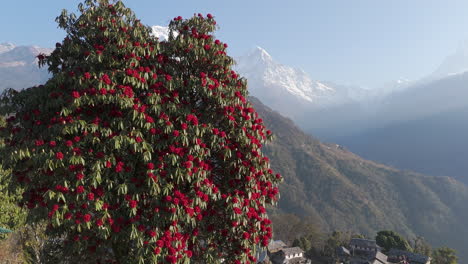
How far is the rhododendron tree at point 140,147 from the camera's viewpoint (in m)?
6.24

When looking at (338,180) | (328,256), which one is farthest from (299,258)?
(338,180)

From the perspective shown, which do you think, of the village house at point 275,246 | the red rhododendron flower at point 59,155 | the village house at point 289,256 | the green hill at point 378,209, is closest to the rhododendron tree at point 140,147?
the red rhododendron flower at point 59,155

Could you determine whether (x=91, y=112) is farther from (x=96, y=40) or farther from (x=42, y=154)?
(x=96, y=40)

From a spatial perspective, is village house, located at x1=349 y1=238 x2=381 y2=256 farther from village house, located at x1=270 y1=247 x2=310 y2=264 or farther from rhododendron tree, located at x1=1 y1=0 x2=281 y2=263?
rhododendron tree, located at x1=1 y1=0 x2=281 y2=263

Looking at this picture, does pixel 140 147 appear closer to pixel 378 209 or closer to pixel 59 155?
pixel 59 155

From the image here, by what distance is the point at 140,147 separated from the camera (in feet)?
21.1

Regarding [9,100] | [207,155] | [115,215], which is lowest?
[115,215]

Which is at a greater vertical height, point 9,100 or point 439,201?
point 9,100

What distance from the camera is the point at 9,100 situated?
7867 mm

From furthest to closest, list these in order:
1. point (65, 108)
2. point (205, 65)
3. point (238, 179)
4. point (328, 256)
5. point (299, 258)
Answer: point (328, 256) < point (299, 258) < point (205, 65) < point (238, 179) < point (65, 108)

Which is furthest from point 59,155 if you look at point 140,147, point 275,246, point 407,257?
point 407,257

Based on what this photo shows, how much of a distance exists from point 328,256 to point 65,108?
79.2 meters

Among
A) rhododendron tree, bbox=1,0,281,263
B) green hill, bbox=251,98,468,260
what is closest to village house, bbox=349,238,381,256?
green hill, bbox=251,98,468,260

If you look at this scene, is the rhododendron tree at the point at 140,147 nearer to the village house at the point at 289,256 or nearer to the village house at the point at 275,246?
the village house at the point at 289,256
